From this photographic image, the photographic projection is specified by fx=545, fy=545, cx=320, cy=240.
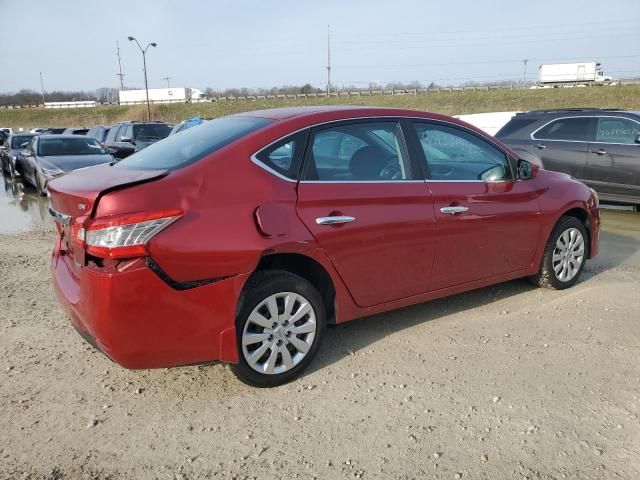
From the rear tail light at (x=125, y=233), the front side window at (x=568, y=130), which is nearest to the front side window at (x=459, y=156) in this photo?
the rear tail light at (x=125, y=233)

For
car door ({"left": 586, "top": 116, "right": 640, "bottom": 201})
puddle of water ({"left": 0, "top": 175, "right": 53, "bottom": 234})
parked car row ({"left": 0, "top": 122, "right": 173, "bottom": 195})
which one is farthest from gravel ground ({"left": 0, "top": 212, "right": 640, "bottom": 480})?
parked car row ({"left": 0, "top": 122, "right": 173, "bottom": 195})

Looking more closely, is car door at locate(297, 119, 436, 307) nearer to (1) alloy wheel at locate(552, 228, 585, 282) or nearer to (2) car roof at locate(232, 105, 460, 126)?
(2) car roof at locate(232, 105, 460, 126)

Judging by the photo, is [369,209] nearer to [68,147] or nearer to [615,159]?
[615,159]

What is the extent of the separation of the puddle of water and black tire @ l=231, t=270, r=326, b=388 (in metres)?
6.52

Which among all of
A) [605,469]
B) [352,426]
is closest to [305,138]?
[352,426]

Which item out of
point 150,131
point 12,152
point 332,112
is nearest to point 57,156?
point 150,131

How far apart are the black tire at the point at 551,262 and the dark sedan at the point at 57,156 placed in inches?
359

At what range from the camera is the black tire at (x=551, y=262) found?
16.0 feet

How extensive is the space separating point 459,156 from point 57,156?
10277mm

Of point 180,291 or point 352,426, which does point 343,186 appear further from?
point 352,426

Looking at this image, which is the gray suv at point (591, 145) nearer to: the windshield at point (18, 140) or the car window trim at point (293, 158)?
the car window trim at point (293, 158)

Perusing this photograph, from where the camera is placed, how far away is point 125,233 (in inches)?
109

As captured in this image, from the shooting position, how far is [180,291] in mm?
2900

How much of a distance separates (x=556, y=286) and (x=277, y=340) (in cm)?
297
